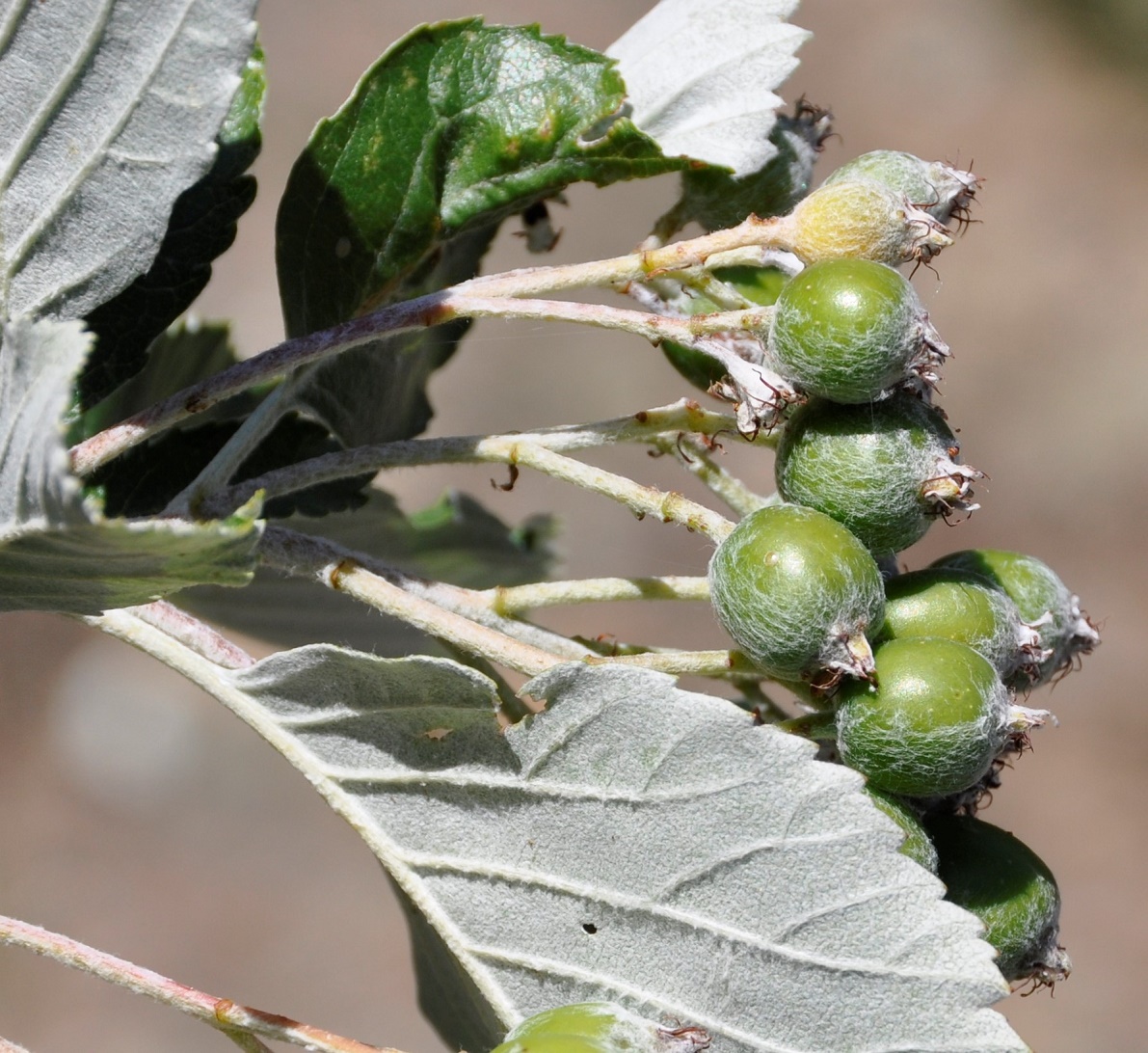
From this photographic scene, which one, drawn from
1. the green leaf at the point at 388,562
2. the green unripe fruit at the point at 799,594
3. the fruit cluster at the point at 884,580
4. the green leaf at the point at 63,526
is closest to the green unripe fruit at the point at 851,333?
the fruit cluster at the point at 884,580

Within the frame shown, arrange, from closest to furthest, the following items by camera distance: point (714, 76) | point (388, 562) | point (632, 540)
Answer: point (714, 76)
point (388, 562)
point (632, 540)

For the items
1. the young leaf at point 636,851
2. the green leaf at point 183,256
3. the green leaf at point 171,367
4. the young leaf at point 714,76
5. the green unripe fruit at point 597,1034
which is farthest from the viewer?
the green leaf at point 171,367

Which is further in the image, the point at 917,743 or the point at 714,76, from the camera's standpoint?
the point at 714,76

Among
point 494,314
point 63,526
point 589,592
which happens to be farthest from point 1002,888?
point 63,526

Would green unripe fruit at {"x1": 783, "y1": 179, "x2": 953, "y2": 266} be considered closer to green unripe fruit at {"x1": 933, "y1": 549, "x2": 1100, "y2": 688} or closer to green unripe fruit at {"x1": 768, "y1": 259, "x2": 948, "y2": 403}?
green unripe fruit at {"x1": 768, "y1": 259, "x2": 948, "y2": 403}

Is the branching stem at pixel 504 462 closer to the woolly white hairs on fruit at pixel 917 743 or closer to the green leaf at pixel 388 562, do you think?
the woolly white hairs on fruit at pixel 917 743

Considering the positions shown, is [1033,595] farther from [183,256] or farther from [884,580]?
[183,256]
